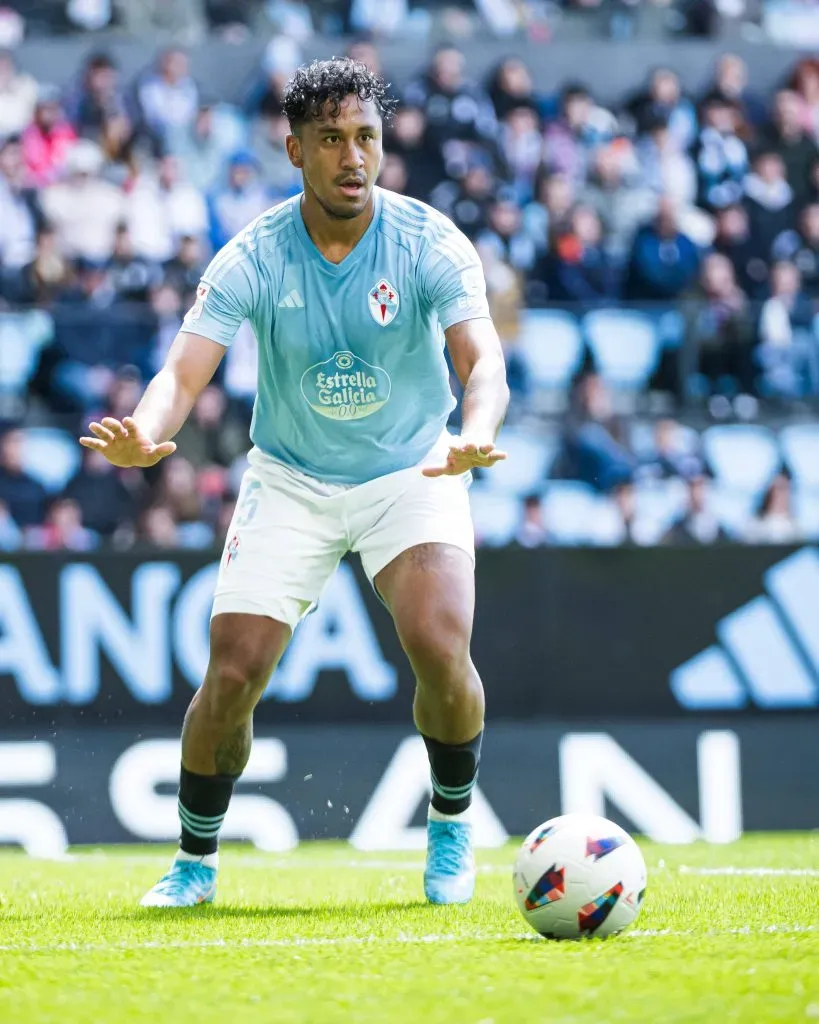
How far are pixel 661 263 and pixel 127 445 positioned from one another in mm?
8680

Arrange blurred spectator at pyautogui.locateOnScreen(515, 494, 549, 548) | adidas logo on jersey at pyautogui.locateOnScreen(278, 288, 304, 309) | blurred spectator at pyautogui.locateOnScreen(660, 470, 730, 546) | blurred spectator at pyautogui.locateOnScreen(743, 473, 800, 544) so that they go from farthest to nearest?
blurred spectator at pyautogui.locateOnScreen(743, 473, 800, 544), blurred spectator at pyautogui.locateOnScreen(660, 470, 730, 546), blurred spectator at pyautogui.locateOnScreen(515, 494, 549, 548), adidas logo on jersey at pyautogui.locateOnScreen(278, 288, 304, 309)

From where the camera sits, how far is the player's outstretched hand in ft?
17.3

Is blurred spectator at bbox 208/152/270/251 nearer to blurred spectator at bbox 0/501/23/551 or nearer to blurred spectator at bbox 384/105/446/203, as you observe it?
blurred spectator at bbox 384/105/446/203

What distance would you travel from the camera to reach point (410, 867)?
769 cm

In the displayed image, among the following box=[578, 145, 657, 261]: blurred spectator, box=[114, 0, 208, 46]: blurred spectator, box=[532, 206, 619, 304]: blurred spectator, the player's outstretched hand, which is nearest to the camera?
the player's outstretched hand

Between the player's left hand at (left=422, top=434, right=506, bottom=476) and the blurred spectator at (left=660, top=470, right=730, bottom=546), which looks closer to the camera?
the player's left hand at (left=422, top=434, right=506, bottom=476)

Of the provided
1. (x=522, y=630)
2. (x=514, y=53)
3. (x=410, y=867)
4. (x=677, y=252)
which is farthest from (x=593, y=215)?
(x=410, y=867)

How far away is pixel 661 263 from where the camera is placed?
1334 centimetres

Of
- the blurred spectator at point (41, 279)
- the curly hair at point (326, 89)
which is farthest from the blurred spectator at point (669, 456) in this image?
the curly hair at point (326, 89)

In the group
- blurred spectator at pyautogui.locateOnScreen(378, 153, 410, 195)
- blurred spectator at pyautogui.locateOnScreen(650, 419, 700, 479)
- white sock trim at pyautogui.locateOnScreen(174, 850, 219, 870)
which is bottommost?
blurred spectator at pyautogui.locateOnScreen(650, 419, 700, 479)

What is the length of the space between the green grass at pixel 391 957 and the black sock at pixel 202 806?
0.24 meters

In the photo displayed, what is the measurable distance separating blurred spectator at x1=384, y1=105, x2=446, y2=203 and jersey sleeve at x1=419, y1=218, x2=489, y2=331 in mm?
8166

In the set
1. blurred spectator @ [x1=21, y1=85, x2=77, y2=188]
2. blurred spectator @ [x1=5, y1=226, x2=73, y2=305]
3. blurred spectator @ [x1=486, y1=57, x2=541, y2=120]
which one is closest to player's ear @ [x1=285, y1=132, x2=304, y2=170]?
blurred spectator @ [x1=5, y1=226, x2=73, y2=305]

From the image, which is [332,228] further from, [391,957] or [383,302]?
[391,957]
